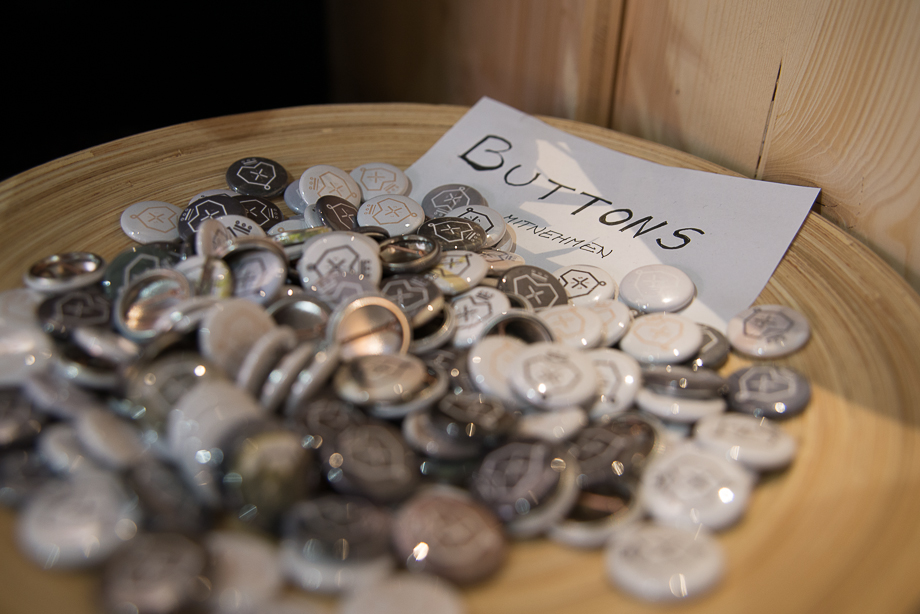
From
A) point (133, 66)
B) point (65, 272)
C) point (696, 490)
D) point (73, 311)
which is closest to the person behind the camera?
point (696, 490)

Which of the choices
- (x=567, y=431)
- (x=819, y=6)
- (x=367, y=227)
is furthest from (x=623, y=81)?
(x=567, y=431)

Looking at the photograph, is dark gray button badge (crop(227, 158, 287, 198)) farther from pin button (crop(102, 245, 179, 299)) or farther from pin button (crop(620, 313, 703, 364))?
pin button (crop(620, 313, 703, 364))

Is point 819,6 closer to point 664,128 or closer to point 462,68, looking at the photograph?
point 664,128

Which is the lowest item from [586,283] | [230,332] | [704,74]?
[586,283]

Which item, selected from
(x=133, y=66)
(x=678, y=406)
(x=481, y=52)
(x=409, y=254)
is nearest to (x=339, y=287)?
(x=409, y=254)

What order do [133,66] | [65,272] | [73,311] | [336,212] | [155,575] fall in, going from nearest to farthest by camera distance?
[155,575]
[73,311]
[65,272]
[336,212]
[133,66]

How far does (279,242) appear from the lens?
1.30m

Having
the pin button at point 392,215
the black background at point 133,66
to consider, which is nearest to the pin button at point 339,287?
the pin button at point 392,215

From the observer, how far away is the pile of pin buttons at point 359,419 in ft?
2.65

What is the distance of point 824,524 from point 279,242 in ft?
3.44

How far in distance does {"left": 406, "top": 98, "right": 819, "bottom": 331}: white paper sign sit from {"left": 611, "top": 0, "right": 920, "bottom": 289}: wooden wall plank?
0.33ft

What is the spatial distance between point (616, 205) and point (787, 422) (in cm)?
71

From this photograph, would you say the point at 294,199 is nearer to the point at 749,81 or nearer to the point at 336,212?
the point at 336,212

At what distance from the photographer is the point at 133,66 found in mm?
2668
